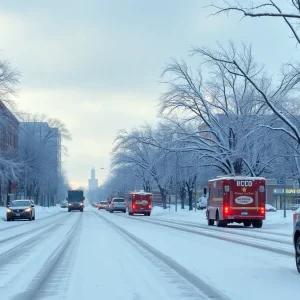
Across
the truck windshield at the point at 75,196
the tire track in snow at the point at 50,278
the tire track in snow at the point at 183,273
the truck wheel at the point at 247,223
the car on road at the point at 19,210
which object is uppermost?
the truck windshield at the point at 75,196

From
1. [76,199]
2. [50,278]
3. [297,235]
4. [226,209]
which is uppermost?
[76,199]

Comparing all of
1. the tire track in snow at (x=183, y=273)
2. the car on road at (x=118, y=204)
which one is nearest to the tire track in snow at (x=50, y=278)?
the tire track in snow at (x=183, y=273)

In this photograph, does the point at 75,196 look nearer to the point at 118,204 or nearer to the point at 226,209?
the point at 118,204

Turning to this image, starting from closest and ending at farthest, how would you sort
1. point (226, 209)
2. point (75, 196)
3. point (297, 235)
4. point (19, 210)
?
point (297, 235)
point (226, 209)
point (19, 210)
point (75, 196)

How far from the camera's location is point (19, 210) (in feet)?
159

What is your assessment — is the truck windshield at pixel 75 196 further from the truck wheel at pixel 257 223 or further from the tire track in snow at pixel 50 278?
the tire track in snow at pixel 50 278

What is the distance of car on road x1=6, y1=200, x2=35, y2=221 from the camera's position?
48281 millimetres

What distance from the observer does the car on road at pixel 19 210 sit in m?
48.3

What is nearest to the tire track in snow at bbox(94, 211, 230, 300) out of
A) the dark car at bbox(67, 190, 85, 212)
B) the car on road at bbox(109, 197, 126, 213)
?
the car on road at bbox(109, 197, 126, 213)

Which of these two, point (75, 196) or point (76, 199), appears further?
point (76, 199)

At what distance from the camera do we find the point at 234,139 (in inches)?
1988

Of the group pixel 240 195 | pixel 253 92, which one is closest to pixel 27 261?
pixel 240 195

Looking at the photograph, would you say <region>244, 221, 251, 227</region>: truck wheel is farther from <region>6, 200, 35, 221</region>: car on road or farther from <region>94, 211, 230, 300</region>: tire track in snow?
<region>94, 211, 230, 300</region>: tire track in snow

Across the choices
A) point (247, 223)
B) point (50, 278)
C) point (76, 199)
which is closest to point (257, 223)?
point (247, 223)
